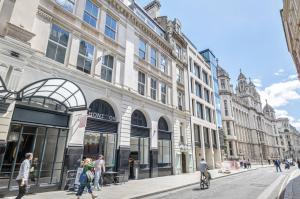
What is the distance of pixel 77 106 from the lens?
35.9ft

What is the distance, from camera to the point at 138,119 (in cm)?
1688

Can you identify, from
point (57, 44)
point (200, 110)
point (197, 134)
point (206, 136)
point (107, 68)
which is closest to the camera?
point (57, 44)

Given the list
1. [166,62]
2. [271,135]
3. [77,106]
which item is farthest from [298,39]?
[271,135]

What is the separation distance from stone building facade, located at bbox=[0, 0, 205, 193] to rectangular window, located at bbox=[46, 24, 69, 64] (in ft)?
0.21

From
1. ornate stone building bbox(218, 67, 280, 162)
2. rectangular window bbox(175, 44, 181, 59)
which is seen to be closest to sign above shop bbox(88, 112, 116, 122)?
rectangular window bbox(175, 44, 181, 59)

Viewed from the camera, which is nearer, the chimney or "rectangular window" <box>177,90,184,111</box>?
"rectangular window" <box>177,90,184,111</box>

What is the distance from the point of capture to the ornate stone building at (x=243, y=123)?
1876 inches

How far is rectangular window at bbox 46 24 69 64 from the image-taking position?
11.1 metres

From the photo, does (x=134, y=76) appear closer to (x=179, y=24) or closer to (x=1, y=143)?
(x=1, y=143)

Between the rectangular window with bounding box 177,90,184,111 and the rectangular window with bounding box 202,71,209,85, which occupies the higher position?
the rectangular window with bounding box 202,71,209,85

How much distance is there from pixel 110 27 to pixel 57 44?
215 inches

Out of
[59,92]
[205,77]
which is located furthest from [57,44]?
[205,77]

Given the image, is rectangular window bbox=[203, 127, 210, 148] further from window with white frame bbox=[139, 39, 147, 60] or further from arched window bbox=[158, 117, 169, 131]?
window with white frame bbox=[139, 39, 147, 60]

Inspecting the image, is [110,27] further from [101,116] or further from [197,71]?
[197,71]
